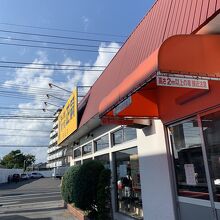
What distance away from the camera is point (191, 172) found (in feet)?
18.2

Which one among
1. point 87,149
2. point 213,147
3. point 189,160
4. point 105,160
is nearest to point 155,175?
point 189,160

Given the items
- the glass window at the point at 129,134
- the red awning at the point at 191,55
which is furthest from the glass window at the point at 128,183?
the red awning at the point at 191,55

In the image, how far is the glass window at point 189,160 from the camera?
528cm

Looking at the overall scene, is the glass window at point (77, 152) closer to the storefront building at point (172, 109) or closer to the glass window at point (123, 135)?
the glass window at point (123, 135)

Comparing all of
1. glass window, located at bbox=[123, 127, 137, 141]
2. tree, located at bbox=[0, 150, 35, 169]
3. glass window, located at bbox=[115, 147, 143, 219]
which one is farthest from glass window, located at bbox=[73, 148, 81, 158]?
tree, located at bbox=[0, 150, 35, 169]

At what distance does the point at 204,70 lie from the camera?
Answer: 431 cm

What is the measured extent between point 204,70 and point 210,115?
1.02 meters

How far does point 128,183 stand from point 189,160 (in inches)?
146

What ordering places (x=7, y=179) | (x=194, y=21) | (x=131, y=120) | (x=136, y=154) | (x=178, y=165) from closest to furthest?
(x=194, y=21) < (x=178, y=165) < (x=131, y=120) < (x=136, y=154) < (x=7, y=179)

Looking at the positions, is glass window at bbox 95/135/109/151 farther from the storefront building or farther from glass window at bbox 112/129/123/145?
the storefront building

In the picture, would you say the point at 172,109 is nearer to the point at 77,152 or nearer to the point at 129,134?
the point at 129,134

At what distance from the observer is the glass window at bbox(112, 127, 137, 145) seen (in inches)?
337

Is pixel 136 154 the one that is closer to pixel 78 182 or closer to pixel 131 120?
pixel 131 120

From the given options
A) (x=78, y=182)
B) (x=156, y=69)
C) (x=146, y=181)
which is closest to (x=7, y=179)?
(x=78, y=182)
